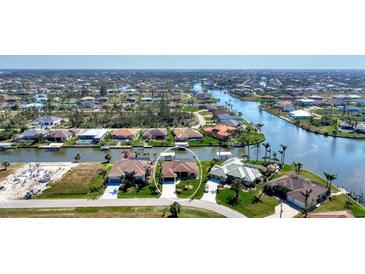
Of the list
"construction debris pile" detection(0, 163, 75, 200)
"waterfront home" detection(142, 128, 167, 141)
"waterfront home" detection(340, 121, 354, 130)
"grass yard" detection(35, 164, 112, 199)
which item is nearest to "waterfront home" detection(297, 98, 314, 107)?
"waterfront home" detection(340, 121, 354, 130)

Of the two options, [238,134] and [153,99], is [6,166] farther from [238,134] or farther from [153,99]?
[153,99]

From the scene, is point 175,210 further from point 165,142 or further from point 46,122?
point 46,122

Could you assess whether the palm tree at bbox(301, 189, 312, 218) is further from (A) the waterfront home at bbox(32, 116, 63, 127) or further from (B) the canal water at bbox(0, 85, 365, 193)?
(A) the waterfront home at bbox(32, 116, 63, 127)

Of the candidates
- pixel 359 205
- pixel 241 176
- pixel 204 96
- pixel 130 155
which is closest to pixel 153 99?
pixel 204 96

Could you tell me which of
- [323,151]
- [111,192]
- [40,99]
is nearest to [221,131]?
[323,151]

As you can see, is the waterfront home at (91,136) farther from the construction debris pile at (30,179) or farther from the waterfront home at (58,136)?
the construction debris pile at (30,179)

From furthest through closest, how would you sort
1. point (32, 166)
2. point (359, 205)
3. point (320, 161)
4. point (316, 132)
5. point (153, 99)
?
point (153, 99), point (316, 132), point (320, 161), point (32, 166), point (359, 205)
